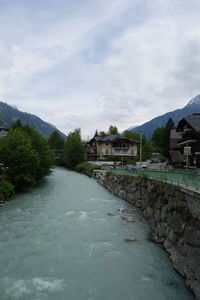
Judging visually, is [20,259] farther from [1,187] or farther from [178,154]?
[178,154]

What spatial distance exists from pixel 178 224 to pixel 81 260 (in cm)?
533

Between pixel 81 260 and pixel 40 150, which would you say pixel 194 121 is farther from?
pixel 81 260

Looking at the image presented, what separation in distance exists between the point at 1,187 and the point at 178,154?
32.8 metres

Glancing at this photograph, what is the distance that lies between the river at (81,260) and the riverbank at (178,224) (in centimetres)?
57

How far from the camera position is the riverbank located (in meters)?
9.66

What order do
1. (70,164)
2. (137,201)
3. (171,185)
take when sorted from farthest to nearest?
(70,164) → (137,201) → (171,185)

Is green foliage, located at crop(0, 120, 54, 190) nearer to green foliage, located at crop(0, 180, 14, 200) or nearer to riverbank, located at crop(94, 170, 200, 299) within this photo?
green foliage, located at crop(0, 180, 14, 200)

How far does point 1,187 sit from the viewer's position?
2561 cm

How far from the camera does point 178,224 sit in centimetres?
1201

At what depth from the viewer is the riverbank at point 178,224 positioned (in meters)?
9.66

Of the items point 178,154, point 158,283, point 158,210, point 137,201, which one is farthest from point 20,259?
point 178,154

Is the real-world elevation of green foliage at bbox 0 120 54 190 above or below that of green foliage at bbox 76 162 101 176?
above

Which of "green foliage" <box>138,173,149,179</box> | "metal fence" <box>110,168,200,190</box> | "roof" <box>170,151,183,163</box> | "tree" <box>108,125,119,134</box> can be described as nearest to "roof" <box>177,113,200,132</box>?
"roof" <box>170,151,183,163</box>

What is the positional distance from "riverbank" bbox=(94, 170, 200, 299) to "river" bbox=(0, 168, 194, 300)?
57 centimetres
